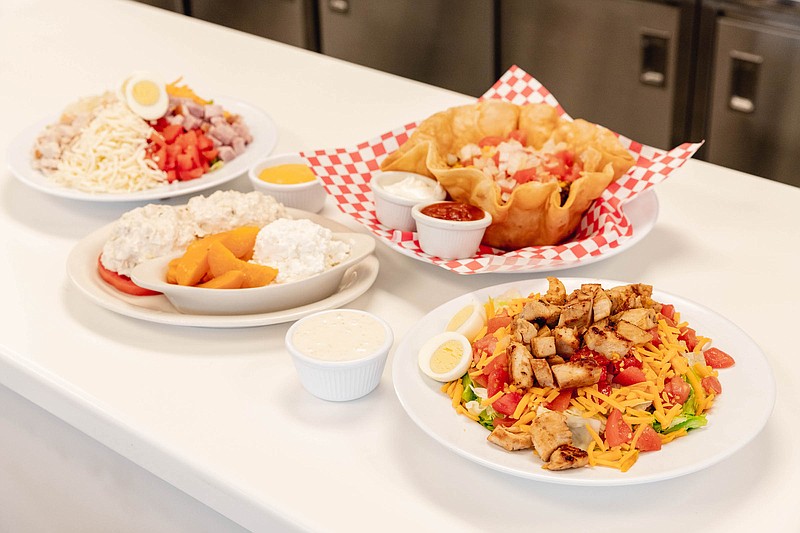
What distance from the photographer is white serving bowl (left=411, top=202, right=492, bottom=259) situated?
5.15 ft

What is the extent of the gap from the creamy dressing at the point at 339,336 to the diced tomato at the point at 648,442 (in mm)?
374

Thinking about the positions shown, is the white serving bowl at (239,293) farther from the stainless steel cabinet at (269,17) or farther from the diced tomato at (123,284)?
the stainless steel cabinet at (269,17)

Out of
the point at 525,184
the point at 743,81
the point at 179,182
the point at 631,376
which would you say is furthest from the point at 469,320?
the point at 743,81

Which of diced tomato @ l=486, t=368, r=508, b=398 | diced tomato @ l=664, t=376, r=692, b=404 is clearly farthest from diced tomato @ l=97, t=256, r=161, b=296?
diced tomato @ l=664, t=376, r=692, b=404

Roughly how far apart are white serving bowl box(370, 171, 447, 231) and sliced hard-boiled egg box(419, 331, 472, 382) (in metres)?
0.39

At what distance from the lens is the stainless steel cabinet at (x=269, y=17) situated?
4.28m

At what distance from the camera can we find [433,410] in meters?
1.23

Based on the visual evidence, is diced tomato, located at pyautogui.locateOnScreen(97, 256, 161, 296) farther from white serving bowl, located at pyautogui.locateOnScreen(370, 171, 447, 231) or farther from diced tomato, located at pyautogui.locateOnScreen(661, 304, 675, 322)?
diced tomato, located at pyautogui.locateOnScreen(661, 304, 675, 322)

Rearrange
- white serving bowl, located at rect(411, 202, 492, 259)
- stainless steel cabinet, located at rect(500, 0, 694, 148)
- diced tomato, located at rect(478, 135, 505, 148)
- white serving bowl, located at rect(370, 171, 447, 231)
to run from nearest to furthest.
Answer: white serving bowl, located at rect(411, 202, 492, 259)
white serving bowl, located at rect(370, 171, 447, 231)
diced tomato, located at rect(478, 135, 505, 148)
stainless steel cabinet, located at rect(500, 0, 694, 148)

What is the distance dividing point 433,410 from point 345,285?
434mm

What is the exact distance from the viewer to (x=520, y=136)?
1819mm

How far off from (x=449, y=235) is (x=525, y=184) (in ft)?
0.54

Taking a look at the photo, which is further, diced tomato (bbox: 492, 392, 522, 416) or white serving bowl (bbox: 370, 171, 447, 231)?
white serving bowl (bbox: 370, 171, 447, 231)

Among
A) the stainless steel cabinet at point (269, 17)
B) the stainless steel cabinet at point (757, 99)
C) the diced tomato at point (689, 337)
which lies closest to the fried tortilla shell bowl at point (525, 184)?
the diced tomato at point (689, 337)
